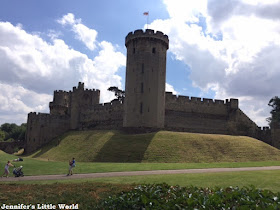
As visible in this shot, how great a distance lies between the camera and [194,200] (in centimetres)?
867

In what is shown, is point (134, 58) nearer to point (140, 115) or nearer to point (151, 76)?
point (151, 76)

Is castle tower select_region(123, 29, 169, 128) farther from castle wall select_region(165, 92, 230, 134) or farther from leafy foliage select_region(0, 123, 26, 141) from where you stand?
leafy foliage select_region(0, 123, 26, 141)

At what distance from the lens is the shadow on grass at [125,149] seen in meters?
33.3

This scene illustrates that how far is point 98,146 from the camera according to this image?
39156 mm

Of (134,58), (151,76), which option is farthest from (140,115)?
(134,58)

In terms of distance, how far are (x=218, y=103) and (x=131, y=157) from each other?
96.8 ft

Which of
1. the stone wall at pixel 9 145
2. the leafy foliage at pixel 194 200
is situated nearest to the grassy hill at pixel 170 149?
the leafy foliage at pixel 194 200

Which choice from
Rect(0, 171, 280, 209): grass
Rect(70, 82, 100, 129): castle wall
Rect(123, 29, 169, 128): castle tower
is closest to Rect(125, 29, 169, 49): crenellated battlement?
Rect(123, 29, 169, 128): castle tower

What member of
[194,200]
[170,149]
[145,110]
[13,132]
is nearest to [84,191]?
[194,200]

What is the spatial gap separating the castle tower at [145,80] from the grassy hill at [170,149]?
13.2ft

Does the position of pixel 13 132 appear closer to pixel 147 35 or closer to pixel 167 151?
pixel 147 35

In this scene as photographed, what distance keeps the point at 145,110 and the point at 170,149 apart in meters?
10.3

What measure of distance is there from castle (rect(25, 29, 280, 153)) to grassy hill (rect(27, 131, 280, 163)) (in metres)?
5.80

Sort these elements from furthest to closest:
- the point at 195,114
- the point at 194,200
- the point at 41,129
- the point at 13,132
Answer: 1. the point at 13,132
2. the point at 41,129
3. the point at 195,114
4. the point at 194,200
